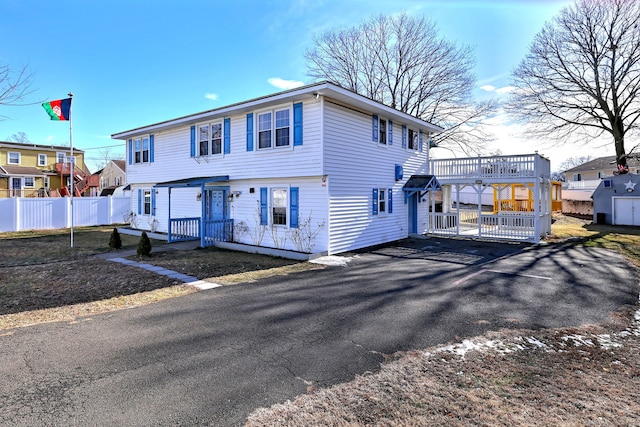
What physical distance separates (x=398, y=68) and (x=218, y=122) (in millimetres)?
18905

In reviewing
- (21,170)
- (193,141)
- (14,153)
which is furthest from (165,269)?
(14,153)

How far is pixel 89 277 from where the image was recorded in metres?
8.45

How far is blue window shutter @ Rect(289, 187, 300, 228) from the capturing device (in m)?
12.2

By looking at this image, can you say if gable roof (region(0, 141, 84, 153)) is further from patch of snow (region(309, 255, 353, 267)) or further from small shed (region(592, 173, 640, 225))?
small shed (region(592, 173, 640, 225))

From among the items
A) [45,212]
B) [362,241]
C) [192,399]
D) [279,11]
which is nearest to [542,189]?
[362,241]

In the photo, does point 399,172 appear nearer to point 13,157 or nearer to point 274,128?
point 274,128

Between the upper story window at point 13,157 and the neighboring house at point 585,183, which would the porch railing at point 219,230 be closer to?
the neighboring house at point 585,183

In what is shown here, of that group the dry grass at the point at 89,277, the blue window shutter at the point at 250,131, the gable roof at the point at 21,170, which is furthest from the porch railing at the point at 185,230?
the gable roof at the point at 21,170

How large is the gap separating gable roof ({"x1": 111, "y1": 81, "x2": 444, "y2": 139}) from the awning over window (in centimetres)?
248

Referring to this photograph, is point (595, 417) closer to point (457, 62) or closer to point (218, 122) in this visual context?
point (218, 122)

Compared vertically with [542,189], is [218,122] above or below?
above

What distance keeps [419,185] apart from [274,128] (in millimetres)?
6827

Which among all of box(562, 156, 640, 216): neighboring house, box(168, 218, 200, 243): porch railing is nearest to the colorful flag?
box(168, 218, 200, 243): porch railing

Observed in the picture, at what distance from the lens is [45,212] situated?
20.3m
